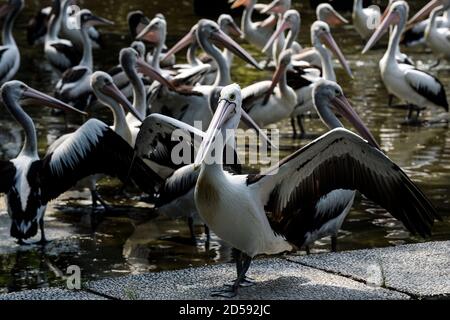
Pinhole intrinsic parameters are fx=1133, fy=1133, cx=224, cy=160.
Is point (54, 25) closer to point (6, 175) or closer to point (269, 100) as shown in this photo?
point (269, 100)

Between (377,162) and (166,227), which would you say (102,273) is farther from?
(377,162)

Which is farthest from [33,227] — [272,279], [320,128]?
[320,128]

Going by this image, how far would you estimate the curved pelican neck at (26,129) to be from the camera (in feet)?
27.8

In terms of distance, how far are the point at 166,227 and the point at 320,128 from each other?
4195 mm

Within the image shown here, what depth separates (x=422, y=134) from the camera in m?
12.1

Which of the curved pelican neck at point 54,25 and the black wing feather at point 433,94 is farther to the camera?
the curved pelican neck at point 54,25

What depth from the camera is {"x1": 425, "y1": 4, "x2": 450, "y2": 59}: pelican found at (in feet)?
51.1

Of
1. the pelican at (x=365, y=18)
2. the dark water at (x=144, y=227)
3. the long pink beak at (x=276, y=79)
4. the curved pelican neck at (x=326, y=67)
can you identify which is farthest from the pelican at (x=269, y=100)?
the pelican at (x=365, y=18)

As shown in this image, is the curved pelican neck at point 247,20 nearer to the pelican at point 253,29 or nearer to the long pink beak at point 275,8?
the pelican at point 253,29

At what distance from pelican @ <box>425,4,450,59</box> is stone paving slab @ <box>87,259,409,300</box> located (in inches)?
400

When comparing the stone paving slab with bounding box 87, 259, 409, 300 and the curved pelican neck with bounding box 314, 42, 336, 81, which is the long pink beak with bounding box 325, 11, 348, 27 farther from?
the stone paving slab with bounding box 87, 259, 409, 300

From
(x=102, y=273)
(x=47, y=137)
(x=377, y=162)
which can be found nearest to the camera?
(x=377, y=162)

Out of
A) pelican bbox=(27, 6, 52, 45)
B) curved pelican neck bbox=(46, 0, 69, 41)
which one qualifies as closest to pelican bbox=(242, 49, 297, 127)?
curved pelican neck bbox=(46, 0, 69, 41)

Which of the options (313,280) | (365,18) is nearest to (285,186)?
(313,280)
